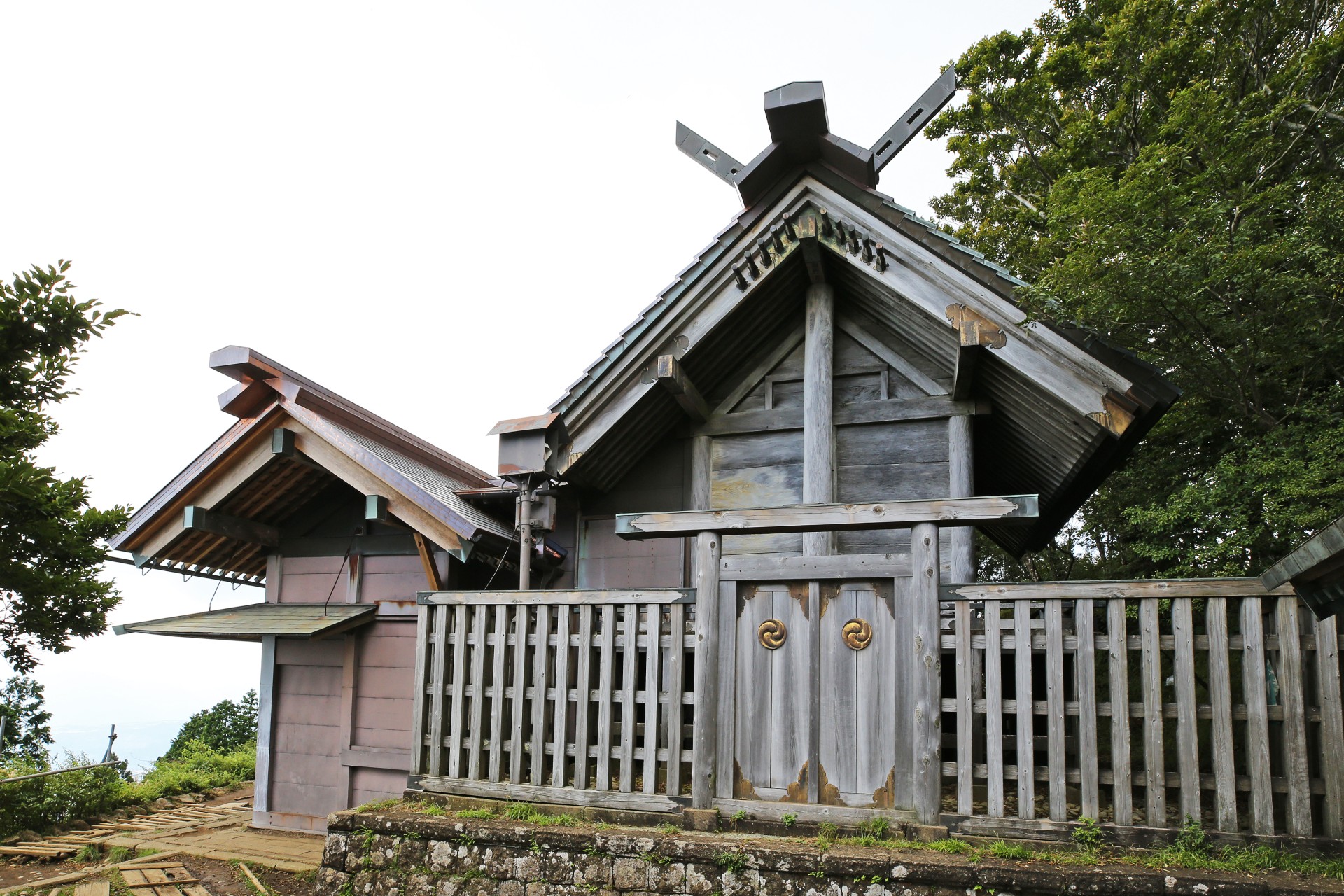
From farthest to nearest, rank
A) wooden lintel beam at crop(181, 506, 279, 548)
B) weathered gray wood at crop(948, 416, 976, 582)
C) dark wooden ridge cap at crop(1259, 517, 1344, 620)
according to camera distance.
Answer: wooden lintel beam at crop(181, 506, 279, 548) < weathered gray wood at crop(948, 416, 976, 582) < dark wooden ridge cap at crop(1259, 517, 1344, 620)

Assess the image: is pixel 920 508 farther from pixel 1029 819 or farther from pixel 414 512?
pixel 414 512

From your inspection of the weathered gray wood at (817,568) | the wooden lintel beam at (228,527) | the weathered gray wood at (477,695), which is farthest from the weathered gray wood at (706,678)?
the wooden lintel beam at (228,527)

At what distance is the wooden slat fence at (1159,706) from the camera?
4.91 metres

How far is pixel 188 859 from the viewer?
8.34m

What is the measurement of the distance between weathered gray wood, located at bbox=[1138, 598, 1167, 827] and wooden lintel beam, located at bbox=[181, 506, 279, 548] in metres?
8.96

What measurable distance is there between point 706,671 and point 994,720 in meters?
1.93

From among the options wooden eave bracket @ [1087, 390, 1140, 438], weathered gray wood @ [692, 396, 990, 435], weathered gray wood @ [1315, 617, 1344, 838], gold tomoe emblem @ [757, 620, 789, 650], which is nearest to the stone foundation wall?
weathered gray wood @ [1315, 617, 1344, 838]

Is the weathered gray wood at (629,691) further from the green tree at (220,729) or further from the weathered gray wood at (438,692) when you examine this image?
the green tree at (220,729)

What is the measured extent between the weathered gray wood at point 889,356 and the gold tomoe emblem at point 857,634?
3.04 m

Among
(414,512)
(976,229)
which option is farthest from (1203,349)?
(976,229)

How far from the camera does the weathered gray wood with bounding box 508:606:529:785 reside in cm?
650

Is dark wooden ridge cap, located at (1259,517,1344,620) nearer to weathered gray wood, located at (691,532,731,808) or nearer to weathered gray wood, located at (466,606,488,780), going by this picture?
weathered gray wood, located at (691,532,731,808)

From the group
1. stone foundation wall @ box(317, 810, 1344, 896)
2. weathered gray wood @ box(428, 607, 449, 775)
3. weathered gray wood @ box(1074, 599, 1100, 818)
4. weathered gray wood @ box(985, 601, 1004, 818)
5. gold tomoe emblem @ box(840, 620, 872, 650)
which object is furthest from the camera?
weathered gray wood @ box(428, 607, 449, 775)

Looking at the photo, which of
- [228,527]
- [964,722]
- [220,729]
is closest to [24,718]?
[220,729]
